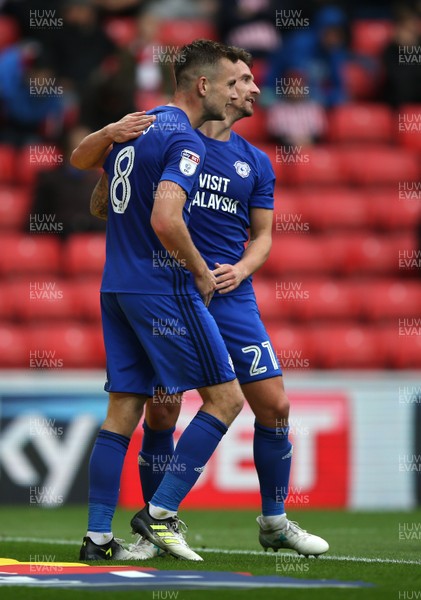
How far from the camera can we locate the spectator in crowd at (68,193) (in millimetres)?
11758

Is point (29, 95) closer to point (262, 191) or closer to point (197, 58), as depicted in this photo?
point (262, 191)

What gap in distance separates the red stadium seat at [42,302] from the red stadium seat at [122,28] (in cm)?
424

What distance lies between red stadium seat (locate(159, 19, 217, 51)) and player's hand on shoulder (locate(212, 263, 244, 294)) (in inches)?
373

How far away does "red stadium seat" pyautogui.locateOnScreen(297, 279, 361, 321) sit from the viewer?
11984 mm

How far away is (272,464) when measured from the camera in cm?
599

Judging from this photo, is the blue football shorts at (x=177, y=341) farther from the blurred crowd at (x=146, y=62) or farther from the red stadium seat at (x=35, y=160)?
the red stadium seat at (x=35, y=160)

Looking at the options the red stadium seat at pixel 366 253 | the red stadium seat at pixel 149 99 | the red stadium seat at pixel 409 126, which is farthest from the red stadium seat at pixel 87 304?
the red stadium seat at pixel 409 126

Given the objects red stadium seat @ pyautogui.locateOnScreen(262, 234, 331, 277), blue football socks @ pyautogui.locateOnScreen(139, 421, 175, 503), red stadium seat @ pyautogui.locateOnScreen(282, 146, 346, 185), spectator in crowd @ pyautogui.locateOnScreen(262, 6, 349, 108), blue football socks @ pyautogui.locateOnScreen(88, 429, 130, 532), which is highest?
spectator in crowd @ pyautogui.locateOnScreen(262, 6, 349, 108)

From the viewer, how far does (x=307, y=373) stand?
34.2 feet

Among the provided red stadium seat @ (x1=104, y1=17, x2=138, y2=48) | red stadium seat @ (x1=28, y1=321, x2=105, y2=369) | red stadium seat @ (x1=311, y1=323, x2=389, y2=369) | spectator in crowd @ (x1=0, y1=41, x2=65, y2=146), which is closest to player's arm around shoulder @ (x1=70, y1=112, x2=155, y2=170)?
red stadium seat @ (x1=28, y1=321, x2=105, y2=369)

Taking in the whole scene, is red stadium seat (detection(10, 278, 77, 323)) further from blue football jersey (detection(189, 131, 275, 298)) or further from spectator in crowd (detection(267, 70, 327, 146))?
blue football jersey (detection(189, 131, 275, 298))

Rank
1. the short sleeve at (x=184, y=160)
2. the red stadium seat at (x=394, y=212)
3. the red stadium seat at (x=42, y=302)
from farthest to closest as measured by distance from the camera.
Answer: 1. the red stadium seat at (x=394, y=212)
2. the red stadium seat at (x=42, y=302)
3. the short sleeve at (x=184, y=160)

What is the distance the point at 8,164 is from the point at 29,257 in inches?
67.3

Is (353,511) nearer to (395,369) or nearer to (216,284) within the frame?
(395,369)
